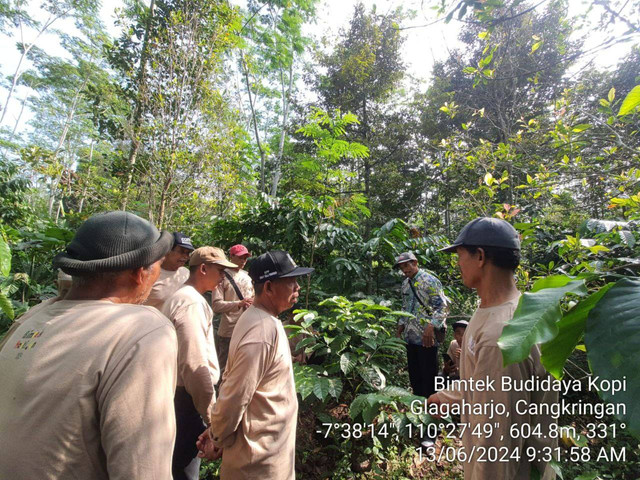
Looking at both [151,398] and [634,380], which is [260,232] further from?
[634,380]

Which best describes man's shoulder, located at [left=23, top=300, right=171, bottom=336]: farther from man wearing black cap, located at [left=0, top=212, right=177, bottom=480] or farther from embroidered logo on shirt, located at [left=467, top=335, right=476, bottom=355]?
embroidered logo on shirt, located at [left=467, top=335, right=476, bottom=355]

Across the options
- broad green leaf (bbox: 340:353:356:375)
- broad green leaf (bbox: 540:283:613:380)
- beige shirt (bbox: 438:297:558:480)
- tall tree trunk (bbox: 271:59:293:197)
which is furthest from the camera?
tall tree trunk (bbox: 271:59:293:197)

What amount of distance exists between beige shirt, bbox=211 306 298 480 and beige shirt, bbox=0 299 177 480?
2.37 ft

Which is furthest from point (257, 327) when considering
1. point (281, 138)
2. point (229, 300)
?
point (281, 138)

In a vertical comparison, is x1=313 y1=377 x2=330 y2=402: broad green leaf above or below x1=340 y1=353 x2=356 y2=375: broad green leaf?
below

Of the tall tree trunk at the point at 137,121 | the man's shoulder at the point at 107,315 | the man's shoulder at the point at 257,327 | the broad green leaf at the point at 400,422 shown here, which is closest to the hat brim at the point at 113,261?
the man's shoulder at the point at 107,315

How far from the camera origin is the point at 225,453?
180 centimetres

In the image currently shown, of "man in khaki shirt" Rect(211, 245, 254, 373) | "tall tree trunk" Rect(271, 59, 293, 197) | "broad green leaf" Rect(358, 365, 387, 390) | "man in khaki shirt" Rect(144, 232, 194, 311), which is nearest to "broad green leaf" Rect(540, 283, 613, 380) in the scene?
"broad green leaf" Rect(358, 365, 387, 390)

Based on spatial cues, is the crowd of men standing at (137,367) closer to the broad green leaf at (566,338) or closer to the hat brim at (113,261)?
the hat brim at (113,261)

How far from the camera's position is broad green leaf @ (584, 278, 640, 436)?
0.52 m

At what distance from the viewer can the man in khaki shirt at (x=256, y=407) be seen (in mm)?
1709

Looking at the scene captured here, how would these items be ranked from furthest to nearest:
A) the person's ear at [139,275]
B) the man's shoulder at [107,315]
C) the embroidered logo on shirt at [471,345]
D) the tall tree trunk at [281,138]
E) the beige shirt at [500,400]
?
the tall tree trunk at [281,138] → the embroidered logo on shirt at [471,345] → the beige shirt at [500,400] → the person's ear at [139,275] → the man's shoulder at [107,315]


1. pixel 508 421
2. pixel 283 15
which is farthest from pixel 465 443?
pixel 283 15

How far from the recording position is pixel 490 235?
67.8 inches
